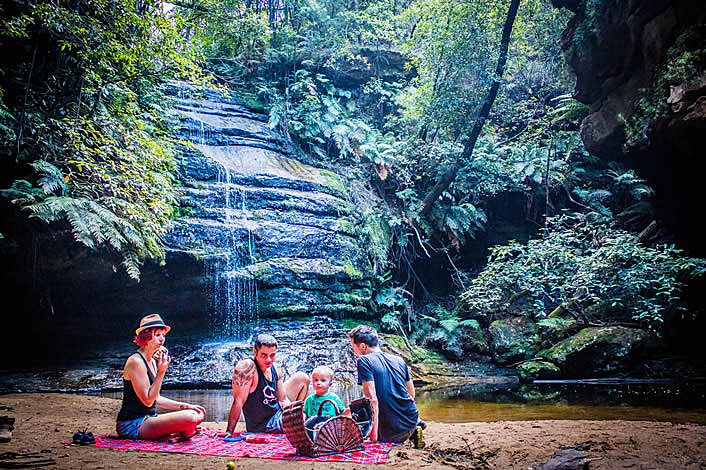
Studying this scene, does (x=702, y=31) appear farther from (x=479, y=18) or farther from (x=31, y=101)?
Answer: (x=31, y=101)

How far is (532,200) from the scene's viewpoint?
54.4 ft

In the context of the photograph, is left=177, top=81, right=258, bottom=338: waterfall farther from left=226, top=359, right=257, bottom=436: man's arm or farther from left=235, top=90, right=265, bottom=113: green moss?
left=226, top=359, right=257, bottom=436: man's arm

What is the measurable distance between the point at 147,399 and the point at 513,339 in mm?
10925

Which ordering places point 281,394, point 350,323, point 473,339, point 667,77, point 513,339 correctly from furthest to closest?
point 473,339 → point 513,339 → point 350,323 → point 667,77 → point 281,394

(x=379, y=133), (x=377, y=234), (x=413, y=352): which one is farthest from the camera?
(x=379, y=133)

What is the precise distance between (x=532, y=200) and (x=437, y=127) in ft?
16.7

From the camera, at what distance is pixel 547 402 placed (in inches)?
285

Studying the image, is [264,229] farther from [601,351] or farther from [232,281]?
[601,351]

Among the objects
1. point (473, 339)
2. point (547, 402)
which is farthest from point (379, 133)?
point (547, 402)

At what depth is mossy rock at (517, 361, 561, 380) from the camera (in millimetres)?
9867

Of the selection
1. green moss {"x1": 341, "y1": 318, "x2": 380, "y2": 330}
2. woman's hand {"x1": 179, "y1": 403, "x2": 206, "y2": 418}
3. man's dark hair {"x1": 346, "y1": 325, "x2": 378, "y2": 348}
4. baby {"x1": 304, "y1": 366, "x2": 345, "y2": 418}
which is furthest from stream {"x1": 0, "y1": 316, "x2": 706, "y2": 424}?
man's dark hair {"x1": 346, "y1": 325, "x2": 378, "y2": 348}

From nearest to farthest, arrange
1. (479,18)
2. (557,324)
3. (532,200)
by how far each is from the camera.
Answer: (557,324), (479,18), (532,200)

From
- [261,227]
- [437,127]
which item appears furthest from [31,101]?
[437,127]

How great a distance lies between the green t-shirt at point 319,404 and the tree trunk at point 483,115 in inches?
465
